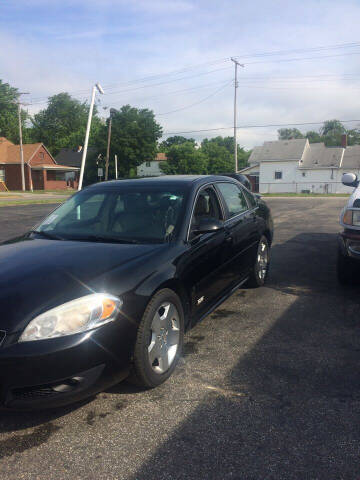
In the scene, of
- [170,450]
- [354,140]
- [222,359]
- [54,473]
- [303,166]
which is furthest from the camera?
[354,140]

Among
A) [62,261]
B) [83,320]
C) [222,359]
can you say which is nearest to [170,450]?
[83,320]

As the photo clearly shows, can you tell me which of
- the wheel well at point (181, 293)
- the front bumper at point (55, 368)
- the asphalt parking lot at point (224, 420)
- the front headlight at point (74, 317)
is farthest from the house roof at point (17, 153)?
the front bumper at point (55, 368)

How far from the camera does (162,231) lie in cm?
362

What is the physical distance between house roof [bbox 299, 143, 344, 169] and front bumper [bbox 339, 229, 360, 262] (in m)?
51.1

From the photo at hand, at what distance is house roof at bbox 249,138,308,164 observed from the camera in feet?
181

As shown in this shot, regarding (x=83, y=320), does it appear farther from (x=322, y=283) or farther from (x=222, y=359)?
(x=322, y=283)

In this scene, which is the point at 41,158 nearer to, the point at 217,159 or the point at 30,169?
the point at 30,169

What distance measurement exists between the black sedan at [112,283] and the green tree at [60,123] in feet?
289

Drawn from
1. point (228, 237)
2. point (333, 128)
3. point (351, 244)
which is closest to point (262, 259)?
point (351, 244)

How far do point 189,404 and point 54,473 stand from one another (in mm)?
975

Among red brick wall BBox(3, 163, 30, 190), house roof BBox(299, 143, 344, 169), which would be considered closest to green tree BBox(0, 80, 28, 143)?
red brick wall BBox(3, 163, 30, 190)

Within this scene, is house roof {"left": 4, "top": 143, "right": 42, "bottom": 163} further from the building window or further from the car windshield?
→ the car windshield

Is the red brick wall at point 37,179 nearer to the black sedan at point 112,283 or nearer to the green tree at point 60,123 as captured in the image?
the green tree at point 60,123

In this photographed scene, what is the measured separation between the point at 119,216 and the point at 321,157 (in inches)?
2174
